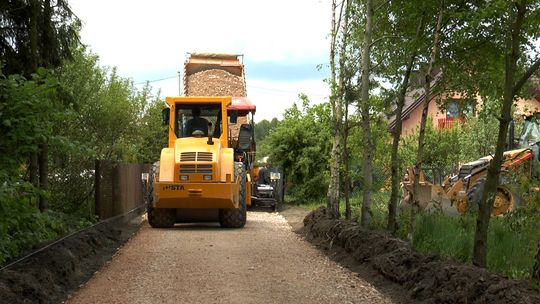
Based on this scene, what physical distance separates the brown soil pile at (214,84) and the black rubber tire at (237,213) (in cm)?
951

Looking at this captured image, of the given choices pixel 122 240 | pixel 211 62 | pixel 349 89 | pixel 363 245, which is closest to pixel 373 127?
pixel 349 89

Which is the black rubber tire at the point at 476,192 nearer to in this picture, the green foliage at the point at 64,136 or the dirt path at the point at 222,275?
the dirt path at the point at 222,275

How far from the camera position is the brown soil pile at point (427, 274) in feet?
21.8

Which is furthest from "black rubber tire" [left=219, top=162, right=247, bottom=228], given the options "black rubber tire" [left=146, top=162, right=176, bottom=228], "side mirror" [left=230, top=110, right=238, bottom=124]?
"black rubber tire" [left=146, top=162, right=176, bottom=228]

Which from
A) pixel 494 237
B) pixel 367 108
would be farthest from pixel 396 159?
pixel 494 237

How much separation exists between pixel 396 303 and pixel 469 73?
17.8 ft

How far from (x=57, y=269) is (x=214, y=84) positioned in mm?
18499

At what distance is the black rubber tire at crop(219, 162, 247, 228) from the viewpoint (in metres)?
17.8

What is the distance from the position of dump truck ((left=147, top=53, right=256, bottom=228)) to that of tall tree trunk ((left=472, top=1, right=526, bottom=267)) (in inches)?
369

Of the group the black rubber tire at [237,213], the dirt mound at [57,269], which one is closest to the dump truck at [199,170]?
the black rubber tire at [237,213]

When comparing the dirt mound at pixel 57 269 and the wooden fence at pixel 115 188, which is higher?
the wooden fence at pixel 115 188

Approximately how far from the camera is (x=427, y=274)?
8336 millimetres

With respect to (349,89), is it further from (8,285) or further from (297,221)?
(8,285)

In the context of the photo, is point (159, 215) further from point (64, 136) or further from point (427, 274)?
point (427, 274)
